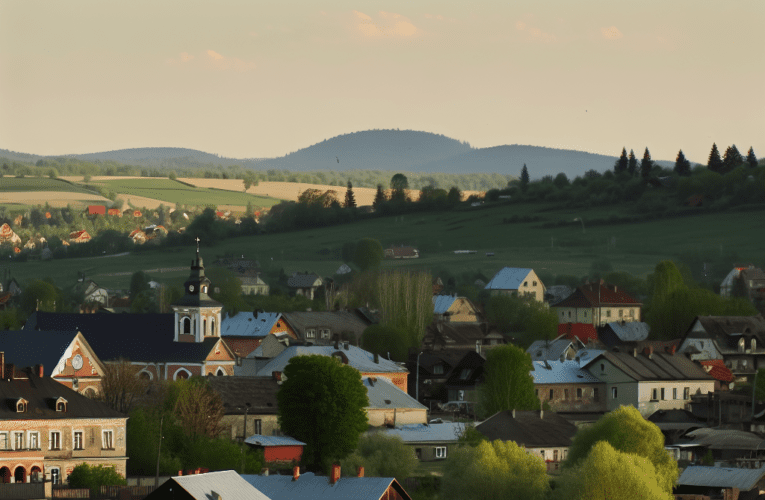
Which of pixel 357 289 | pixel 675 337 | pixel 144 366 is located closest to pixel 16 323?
pixel 144 366

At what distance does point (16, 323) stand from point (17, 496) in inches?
2914

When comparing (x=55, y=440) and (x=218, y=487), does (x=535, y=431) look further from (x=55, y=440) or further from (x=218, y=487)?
(x=218, y=487)

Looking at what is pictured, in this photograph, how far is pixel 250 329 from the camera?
12756cm

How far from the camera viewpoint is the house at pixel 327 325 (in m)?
133

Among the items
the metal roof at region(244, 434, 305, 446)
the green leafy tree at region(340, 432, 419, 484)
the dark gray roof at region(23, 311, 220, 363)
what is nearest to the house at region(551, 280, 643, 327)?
the dark gray roof at region(23, 311, 220, 363)

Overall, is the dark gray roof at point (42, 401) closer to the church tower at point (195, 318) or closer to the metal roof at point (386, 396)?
the metal roof at point (386, 396)

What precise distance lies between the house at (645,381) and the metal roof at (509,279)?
70.6 meters

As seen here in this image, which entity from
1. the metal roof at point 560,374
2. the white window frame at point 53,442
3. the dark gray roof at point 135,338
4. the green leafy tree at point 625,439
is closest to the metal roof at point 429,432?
the green leafy tree at point 625,439

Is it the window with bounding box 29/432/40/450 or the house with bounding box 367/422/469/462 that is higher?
the window with bounding box 29/432/40/450

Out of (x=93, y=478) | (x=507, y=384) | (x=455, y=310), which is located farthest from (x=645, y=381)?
(x=455, y=310)

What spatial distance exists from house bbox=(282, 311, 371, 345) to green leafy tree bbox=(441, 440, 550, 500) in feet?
213

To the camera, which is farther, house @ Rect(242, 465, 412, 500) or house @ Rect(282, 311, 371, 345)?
house @ Rect(282, 311, 371, 345)

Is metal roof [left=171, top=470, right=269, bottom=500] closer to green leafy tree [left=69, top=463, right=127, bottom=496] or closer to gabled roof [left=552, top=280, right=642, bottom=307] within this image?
green leafy tree [left=69, top=463, right=127, bottom=496]

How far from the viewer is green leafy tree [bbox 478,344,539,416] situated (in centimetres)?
9475
